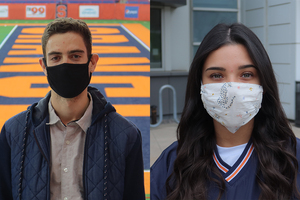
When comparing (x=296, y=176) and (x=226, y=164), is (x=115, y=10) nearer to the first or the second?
(x=226, y=164)

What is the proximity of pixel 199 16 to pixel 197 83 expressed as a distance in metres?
7.71

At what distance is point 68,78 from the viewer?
6.11 feet

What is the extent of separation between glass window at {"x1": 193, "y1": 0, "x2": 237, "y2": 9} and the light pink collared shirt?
7979mm

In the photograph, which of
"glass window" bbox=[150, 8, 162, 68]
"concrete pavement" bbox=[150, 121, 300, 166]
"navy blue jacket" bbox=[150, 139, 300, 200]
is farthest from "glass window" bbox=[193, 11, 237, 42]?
"navy blue jacket" bbox=[150, 139, 300, 200]

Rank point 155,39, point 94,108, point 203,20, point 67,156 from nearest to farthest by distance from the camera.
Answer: point 67,156 → point 94,108 → point 155,39 → point 203,20

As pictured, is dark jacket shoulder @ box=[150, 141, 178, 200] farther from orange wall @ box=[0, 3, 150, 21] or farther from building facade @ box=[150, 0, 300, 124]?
building facade @ box=[150, 0, 300, 124]

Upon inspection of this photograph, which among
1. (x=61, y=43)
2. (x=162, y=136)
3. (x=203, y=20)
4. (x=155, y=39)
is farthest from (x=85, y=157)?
(x=203, y=20)

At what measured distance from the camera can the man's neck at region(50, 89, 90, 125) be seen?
1904 mm

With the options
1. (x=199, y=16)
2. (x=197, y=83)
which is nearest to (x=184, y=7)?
(x=199, y=16)

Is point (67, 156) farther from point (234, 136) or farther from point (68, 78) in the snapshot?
point (234, 136)

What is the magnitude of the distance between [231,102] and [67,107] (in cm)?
99

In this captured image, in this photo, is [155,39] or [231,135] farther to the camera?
[155,39]

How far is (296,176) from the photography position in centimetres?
172

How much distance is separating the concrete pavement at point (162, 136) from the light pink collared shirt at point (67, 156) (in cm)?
342
